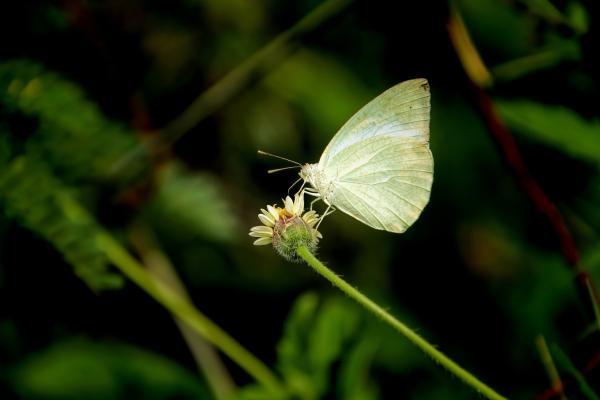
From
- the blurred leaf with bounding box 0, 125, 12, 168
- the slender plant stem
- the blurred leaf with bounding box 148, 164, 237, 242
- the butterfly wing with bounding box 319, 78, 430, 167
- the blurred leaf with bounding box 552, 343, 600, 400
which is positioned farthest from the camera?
the slender plant stem

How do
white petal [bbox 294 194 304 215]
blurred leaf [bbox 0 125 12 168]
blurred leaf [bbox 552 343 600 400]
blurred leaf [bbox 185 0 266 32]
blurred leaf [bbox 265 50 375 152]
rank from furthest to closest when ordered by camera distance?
blurred leaf [bbox 265 50 375 152] < blurred leaf [bbox 185 0 266 32] < white petal [bbox 294 194 304 215] < blurred leaf [bbox 0 125 12 168] < blurred leaf [bbox 552 343 600 400]

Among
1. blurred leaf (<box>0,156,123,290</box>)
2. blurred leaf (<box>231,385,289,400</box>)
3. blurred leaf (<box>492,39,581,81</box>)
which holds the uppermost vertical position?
blurred leaf (<box>0,156,123,290</box>)

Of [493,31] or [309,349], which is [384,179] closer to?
[309,349]

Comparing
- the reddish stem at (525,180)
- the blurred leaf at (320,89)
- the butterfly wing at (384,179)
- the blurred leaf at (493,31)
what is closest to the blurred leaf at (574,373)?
the reddish stem at (525,180)

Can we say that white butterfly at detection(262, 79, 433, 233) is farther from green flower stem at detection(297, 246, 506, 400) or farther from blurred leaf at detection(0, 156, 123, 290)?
blurred leaf at detection(0, 156, 123, 290)

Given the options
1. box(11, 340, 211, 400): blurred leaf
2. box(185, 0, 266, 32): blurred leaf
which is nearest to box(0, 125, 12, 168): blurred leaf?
box(11, 340, 211, 400): blurred leaf

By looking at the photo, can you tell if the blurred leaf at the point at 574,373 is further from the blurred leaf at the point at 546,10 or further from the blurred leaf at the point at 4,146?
the blurred leaf at the point at 4,146
